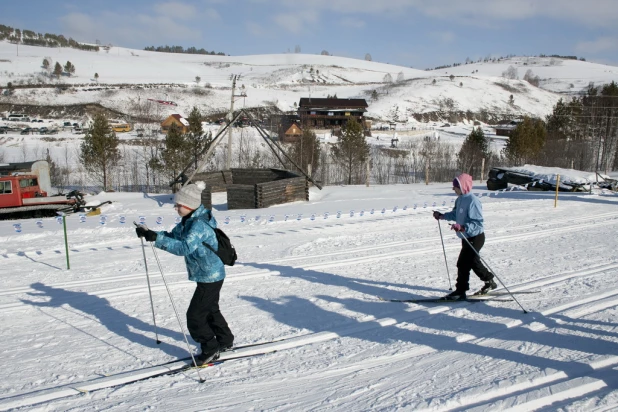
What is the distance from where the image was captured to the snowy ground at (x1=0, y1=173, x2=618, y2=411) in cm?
420

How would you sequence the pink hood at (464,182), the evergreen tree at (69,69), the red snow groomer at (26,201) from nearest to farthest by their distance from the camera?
1. the pink hood at (464,182)
2. the red snow groomer at (26,201)
3. the evergreen tree at (69,69)

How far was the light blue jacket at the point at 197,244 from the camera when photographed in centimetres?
451

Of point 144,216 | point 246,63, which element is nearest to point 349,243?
point 144,216

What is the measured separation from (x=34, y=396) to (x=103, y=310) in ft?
7.80

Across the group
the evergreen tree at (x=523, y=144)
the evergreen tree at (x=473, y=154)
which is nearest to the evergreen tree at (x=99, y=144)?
the evergreen tree at (x=473, y=154)

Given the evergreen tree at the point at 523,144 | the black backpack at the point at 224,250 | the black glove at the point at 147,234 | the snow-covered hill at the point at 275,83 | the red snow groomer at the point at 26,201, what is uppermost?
the snow-covered hill at the point at 275,83

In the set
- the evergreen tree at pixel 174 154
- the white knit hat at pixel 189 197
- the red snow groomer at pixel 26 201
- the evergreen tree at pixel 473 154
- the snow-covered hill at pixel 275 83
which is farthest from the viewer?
the snow-covered hill at pixel 275 83

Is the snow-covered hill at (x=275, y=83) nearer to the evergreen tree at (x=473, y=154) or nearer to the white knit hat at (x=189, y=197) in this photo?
the evergreen tree at (x=473, y=154)

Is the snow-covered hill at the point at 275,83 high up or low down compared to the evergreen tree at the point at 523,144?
up

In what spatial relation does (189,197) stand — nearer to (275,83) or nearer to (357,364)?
(357,364)

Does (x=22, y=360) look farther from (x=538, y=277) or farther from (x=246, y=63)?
(x=246, y=63)

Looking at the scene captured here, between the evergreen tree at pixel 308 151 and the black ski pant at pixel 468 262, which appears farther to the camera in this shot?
the evergreen tree at pixel 308 151

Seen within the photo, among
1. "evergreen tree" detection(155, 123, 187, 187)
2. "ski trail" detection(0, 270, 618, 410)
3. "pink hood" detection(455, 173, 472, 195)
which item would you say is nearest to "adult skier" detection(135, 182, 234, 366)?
"ski trail" detection(0, 270, 618, 410)

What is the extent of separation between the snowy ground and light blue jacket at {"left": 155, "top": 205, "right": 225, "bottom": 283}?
1010 millimetres
